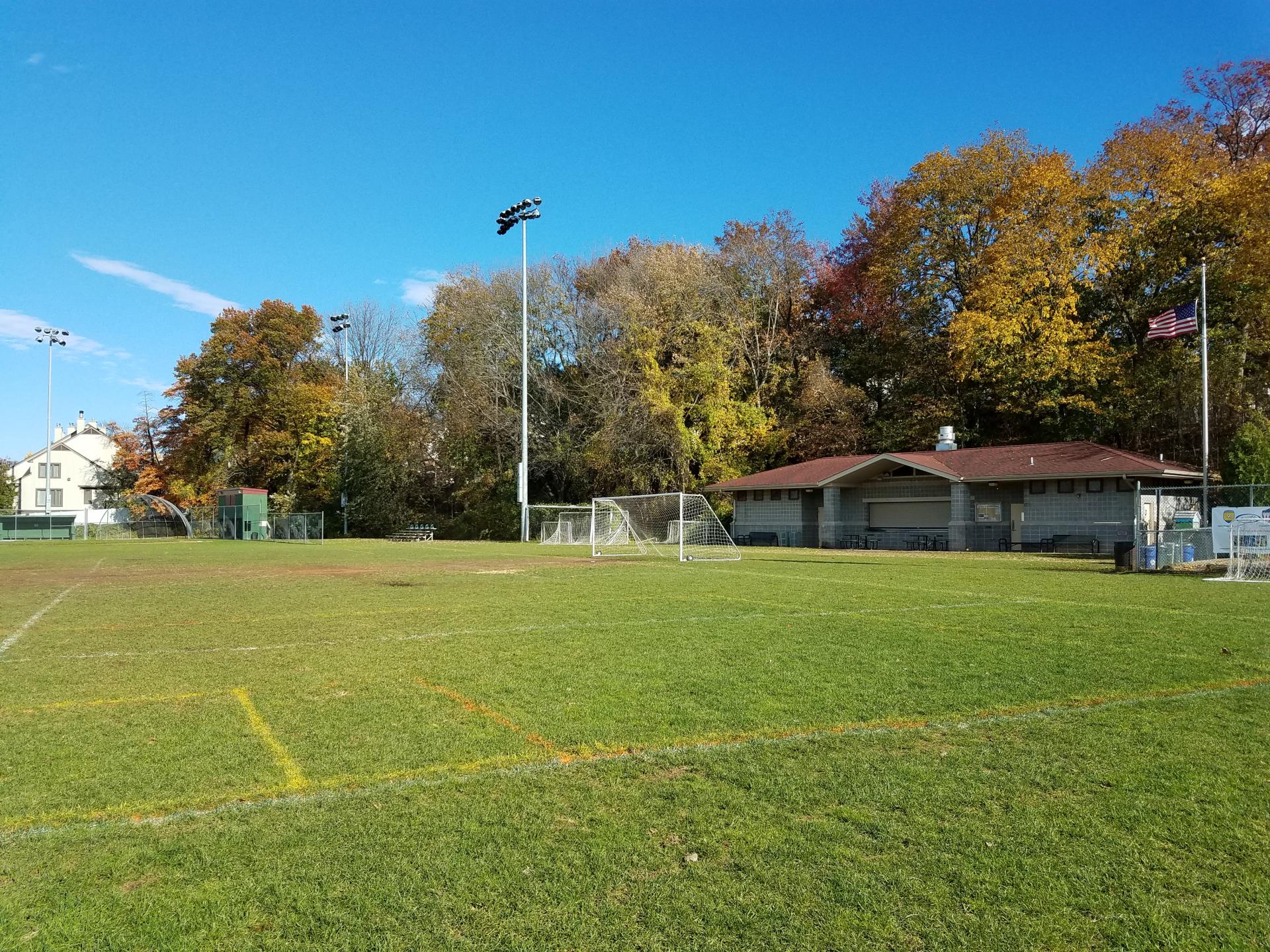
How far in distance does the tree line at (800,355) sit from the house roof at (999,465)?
288 centimetres

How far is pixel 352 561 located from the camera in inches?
1125

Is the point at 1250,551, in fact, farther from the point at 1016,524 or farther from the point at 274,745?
the point at 274,745

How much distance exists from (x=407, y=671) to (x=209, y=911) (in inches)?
207

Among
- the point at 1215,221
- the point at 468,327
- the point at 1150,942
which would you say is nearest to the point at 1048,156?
the point at 1215,221

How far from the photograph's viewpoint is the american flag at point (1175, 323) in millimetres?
26828

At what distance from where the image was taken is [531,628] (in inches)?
468

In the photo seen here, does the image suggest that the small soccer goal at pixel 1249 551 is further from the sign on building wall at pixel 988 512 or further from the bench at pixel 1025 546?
the sign on building wall at pixel 988 512

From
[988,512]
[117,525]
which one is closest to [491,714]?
[988,512]

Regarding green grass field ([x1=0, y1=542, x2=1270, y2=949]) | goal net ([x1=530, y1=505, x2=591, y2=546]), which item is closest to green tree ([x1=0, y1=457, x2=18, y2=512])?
goal net ([x1=530, y1=505, x2=591, y2=546])

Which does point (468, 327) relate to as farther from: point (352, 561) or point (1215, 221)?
point (1215, 221)

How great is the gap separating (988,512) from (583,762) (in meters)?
33.2

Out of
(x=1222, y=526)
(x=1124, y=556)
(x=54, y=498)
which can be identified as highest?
(x=54, y=498)

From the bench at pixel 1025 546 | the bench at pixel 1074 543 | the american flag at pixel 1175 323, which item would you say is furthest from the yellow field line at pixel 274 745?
the bench at pixel 1025 546

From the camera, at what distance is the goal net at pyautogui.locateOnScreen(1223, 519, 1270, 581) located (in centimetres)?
1934
